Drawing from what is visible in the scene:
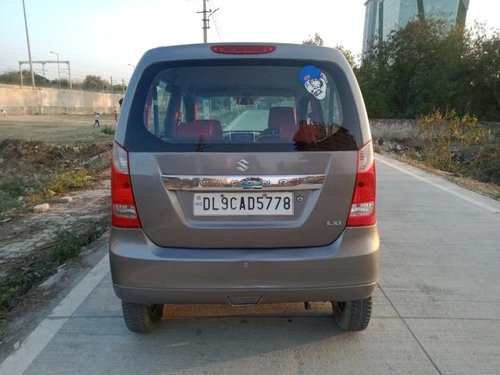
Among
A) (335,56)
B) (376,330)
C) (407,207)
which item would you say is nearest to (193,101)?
(335,56)

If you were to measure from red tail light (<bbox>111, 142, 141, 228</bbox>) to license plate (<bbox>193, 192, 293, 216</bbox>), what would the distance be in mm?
370

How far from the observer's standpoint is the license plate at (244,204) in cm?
267

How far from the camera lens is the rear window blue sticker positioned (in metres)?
2.74

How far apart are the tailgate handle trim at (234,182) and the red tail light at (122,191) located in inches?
9.0

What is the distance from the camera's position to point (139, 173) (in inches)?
105

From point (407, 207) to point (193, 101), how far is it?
16.6 ft

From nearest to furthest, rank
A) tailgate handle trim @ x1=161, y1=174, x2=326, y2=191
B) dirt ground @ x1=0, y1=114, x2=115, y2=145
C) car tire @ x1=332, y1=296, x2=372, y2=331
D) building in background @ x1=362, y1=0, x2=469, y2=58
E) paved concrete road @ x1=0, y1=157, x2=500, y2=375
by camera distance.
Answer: tailgate handle trim @ x1=161, y1=174, x2=326, y2=191 < paved concrete road @ x1=0, y1=157, x2=500, y2=375 < car tire @ x1=332, y1=296, x2=372, y2=331 < dirt ground @ x1=0, y1=114, x2=115, y2=145 < building in background @ x1=362, y1=0, x2=469, y2=58

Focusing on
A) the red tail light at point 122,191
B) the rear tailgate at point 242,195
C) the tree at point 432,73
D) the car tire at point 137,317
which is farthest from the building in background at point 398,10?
the red tail light at point 122,191

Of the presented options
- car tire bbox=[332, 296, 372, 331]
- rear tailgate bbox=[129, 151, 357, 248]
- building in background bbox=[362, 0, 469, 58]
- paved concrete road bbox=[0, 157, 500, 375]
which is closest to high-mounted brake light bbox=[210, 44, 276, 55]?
rear tailgate bbox=[129, 151, 357, 248]

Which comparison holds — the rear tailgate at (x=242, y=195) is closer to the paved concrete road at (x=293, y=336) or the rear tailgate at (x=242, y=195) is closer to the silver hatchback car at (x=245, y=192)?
the silver hatchback car at (x=245, y=192)

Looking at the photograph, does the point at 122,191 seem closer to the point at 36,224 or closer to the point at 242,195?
the point at 242,195

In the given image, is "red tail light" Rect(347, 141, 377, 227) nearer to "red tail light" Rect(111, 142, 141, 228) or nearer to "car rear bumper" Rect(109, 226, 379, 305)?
"car rear bumper" Rect(109, 226, 379, 305)

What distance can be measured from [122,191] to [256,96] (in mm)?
1009

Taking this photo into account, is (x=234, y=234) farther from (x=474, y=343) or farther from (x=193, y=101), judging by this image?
(x=474, y=343)
